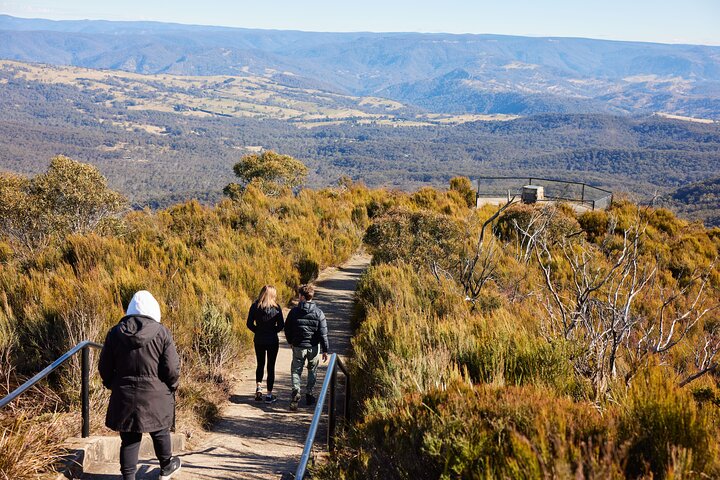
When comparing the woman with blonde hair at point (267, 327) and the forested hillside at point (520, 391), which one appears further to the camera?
the woman with blonde hair at point (267, 327)

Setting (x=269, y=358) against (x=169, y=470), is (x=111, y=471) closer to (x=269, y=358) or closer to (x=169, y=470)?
(x=169, y=470)

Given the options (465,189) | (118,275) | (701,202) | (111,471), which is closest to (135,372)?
(111,471)

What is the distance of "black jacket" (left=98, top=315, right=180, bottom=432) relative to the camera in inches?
166

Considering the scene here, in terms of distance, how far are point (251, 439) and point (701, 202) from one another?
60178 mm

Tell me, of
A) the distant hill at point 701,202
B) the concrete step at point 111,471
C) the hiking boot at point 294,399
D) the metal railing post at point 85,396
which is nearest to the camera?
the concrete step at point 111,471

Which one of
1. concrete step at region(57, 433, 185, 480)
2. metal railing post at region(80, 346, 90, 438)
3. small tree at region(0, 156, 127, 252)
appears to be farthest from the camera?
small tree at region(0, 156, 127, 252)

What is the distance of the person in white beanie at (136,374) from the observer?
4211 millimetres

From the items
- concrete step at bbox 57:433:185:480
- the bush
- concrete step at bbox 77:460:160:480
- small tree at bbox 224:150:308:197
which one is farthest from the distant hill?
concrete step at bbox 57:433:185:480

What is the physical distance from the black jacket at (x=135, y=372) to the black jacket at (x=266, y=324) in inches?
90.5

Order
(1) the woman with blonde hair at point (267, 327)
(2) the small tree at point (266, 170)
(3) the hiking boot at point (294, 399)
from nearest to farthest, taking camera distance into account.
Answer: (3) the hiking boot at point (294, 399) < (1) the woman with blonde hair at point (267, 327) < (2) the small tree at point (266, 170)

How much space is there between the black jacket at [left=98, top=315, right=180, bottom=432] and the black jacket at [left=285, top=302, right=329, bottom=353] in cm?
232

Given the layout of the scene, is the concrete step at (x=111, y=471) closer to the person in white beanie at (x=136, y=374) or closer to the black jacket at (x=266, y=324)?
the person in white beanie at (x=136, y=374)

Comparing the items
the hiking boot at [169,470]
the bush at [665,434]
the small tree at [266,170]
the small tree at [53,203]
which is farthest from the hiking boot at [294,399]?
the small tree at [266,170]

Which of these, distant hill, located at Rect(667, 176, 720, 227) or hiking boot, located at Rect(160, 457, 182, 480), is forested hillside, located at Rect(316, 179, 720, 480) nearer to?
hiking boot, located at Rect(160, 457, 182, 480)
